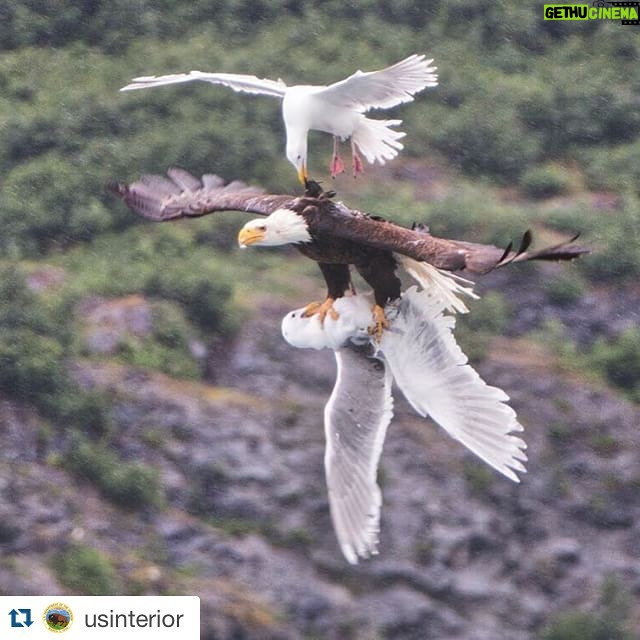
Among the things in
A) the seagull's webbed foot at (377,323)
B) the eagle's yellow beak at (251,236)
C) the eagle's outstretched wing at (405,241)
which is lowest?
the seagull's webbed foot at (377,323)

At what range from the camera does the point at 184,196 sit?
345 inches

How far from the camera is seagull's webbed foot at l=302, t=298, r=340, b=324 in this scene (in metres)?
8.27

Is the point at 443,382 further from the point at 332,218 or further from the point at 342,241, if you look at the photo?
the point at 332,218

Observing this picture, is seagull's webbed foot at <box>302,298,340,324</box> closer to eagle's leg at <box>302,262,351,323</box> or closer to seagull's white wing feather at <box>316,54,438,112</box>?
eagle's leg at <box>302,262,351,323</box>

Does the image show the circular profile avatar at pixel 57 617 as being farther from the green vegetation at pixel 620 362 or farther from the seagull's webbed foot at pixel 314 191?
the green vegetation at pixel 620 362

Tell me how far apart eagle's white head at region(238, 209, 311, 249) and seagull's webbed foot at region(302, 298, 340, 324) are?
475mm

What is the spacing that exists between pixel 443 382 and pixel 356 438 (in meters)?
0.59

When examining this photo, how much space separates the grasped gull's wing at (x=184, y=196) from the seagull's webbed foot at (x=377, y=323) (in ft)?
2.10

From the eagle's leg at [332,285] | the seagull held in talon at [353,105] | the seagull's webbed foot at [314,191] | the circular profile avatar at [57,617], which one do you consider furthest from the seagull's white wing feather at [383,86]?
the circular profile avatar at [57,617]

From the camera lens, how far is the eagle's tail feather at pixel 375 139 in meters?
8.96

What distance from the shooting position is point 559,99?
17.3m

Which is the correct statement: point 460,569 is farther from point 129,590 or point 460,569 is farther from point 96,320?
point 96,320
